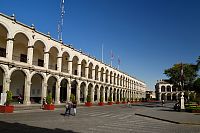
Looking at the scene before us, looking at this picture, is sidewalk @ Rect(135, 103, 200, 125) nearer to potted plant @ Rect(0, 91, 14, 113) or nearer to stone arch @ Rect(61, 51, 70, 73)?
potted plant @ Rect(0, 91, 14, 113)

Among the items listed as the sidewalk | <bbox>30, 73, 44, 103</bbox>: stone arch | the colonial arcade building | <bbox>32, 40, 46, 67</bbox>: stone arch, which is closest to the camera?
the sidewalk

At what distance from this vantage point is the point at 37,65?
3734 cm

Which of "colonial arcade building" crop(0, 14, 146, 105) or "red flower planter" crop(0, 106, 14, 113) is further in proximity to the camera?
"colonial arcade building" crop(0, 14, 146, 105)

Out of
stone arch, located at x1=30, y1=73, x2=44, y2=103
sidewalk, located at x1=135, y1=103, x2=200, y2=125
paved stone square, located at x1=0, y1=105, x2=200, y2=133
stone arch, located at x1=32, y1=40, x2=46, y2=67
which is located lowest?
sidewalk, located at x1=135, y1=103, x2=200, y2=125

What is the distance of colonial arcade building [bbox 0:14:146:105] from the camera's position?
27.7 metres

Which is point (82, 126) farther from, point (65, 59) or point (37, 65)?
point (65, 59)

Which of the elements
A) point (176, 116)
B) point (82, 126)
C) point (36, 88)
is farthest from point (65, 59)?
point (82, 126)

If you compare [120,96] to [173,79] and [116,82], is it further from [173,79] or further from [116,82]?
[173,79]

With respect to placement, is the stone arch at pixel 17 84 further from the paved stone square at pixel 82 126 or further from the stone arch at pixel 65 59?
the paved stone square at pixel 82 126

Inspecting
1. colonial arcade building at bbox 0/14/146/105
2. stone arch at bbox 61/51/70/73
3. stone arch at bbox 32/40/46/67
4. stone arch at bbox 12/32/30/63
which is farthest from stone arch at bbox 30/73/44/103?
stone arch at bbox 61/51/70/73

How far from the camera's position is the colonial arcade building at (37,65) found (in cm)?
2769

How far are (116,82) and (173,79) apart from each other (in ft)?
81.1

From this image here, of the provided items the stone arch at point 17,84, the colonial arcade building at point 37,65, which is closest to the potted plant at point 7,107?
the colonial arcade building at point 37,65

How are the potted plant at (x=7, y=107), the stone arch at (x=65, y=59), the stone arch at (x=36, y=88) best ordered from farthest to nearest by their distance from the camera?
the stone arch at (x=65, y=59), the stone arch at (x=36, y=88), the potted plant at (x=7, y=107)
